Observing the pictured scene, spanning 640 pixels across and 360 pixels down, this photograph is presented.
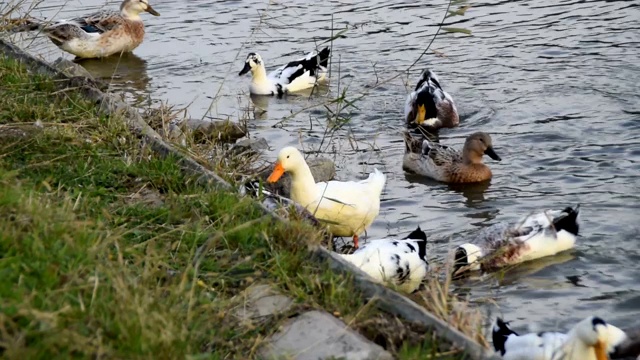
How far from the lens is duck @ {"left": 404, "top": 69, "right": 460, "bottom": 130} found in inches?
425

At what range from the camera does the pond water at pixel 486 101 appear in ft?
23.6

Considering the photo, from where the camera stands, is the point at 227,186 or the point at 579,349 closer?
the point at 579,349

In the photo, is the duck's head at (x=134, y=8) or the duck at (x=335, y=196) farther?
the duck's head at (x=134, y=8)

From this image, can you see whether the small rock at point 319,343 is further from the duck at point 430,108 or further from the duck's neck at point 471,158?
the duck at point 430,108

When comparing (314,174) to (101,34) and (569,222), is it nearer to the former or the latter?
(569,222)

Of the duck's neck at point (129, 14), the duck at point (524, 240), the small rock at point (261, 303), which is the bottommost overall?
the duck at point (524, 240)

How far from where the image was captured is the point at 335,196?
24.0ft

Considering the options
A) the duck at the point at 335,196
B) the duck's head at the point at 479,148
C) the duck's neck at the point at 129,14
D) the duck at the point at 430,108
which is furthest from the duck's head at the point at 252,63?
the duck at the point at 335,196

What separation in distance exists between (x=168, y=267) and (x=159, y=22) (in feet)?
41.8

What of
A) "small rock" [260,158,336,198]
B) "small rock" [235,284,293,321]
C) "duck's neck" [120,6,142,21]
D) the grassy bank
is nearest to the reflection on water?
"duck's neck" [120,6,142,21]

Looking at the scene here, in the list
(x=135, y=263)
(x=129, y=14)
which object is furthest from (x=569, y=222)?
(x=129, y=14)

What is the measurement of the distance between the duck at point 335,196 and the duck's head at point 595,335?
2502 millimetres

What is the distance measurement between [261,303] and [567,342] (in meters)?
1.68

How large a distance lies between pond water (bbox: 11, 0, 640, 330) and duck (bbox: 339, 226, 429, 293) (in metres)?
0.52
